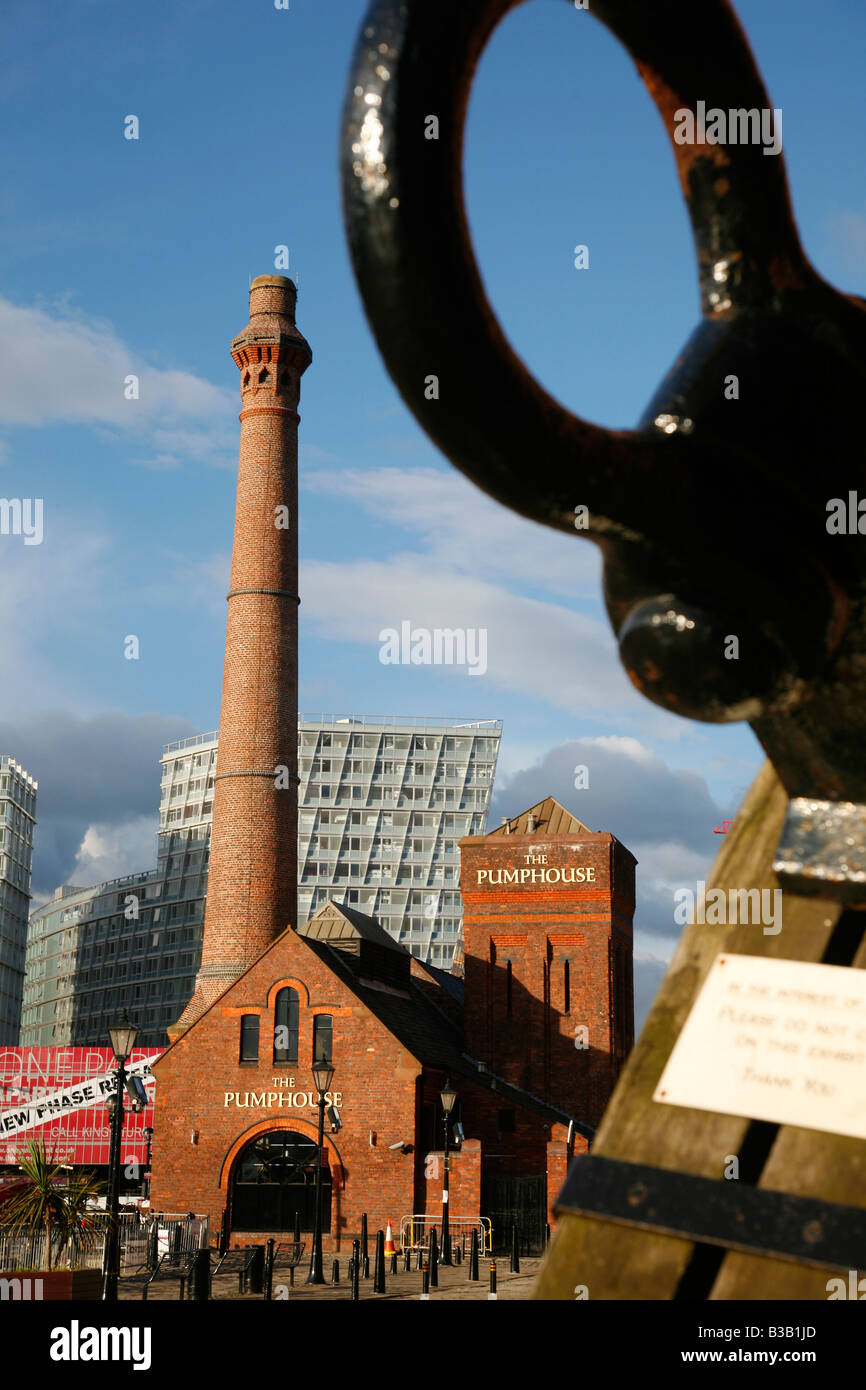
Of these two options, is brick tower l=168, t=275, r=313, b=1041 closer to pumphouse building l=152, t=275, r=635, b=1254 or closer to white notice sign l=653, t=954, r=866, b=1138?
pumphouse building l=152, t=275, r=635, b=1254

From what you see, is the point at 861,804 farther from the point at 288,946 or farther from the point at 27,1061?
the point at 27,1061

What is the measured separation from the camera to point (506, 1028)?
41.4 metres

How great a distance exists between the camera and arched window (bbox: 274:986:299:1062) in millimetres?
34938

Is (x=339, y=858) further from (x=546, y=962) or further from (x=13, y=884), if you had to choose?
(x=546, y=962)

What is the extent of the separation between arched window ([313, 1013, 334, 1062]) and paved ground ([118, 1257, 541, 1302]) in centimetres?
737

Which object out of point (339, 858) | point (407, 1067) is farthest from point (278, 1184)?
point (339, 858)

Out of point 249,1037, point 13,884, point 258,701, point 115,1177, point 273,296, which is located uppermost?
point 273,296

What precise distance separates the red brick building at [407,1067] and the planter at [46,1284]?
18.6 metres

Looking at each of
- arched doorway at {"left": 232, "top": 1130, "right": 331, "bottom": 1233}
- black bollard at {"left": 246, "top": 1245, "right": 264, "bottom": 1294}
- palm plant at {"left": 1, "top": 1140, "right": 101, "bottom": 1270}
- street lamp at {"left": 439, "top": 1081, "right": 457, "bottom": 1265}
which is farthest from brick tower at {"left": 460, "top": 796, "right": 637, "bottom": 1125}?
palm plant at {"left": 1, "top": 1140, "right": 101, "bottom": 1270}

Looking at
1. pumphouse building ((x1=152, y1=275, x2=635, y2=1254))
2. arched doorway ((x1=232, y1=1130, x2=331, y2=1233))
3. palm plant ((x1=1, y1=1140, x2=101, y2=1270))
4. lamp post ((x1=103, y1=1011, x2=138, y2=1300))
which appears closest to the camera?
lamp post ((x1=103, y1=1011, x2=138, y2=1300))

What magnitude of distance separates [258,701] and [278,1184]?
13458 mm

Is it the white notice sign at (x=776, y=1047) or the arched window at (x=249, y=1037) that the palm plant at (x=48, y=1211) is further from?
the arched window at (x=249, y=1037)

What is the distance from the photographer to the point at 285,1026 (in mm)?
35156

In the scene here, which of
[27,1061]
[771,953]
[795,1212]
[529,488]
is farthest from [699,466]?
[27,1061]
